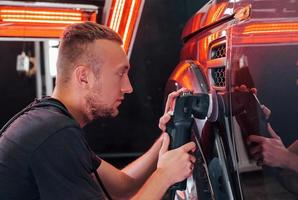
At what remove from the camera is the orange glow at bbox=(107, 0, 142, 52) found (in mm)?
2359

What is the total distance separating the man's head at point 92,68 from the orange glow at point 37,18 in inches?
34.0

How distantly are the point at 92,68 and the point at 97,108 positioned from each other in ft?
0.45

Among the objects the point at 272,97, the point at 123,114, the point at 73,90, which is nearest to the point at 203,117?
the point at 272,97

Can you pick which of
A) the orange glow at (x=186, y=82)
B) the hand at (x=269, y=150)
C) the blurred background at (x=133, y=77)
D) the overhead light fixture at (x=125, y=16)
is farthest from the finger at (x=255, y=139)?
the blurred background at (x=133, y=77)

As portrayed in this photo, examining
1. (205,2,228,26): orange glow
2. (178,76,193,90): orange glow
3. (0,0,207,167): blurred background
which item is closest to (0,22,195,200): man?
(178,76,193,90): orange glow

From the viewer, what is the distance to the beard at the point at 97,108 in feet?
4.80

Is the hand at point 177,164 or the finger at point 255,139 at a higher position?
the finger at point 255,139

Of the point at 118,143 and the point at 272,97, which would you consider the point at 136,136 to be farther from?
the point at 272,97

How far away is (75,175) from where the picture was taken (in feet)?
4.18

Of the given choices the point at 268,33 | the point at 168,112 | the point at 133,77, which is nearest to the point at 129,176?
the point at 168,112

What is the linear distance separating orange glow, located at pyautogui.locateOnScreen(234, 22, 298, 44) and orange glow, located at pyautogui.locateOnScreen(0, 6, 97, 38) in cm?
115

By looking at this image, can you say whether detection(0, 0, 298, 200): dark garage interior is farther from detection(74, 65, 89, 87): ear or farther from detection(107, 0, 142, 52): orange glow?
detection(74, 65, 89, 87): ear

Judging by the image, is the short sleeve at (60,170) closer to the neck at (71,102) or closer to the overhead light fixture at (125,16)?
the neck at (71,102)

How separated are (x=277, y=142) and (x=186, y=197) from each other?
2.07 ft
